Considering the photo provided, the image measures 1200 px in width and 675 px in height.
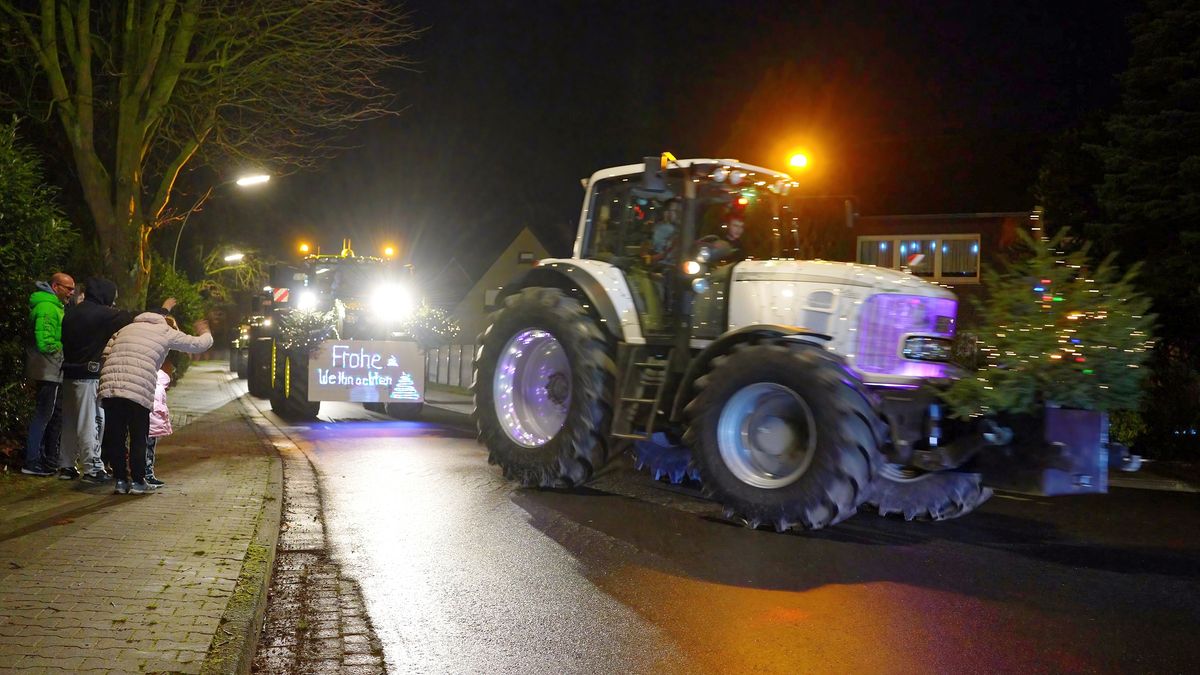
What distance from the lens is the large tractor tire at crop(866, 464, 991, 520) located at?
9117 mm

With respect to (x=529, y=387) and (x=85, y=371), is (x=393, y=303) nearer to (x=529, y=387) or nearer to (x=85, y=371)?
(x=529, y=387)

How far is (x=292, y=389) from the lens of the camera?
18922 mm

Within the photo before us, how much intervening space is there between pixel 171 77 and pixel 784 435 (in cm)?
1330

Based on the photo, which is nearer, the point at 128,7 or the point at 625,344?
the point at 625,344

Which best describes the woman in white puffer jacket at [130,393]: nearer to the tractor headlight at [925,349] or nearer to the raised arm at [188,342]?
the raised arm at [188,342]

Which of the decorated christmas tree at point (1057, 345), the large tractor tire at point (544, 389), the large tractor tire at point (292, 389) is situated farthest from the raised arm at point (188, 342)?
the large tractor tire at point (292, 389)

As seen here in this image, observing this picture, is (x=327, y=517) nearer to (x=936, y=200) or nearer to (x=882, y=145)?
(x=936, y=200)

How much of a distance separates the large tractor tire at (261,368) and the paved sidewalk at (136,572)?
909 cm

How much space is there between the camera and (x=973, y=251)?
118 ft

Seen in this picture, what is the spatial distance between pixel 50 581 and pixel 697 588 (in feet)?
12.8

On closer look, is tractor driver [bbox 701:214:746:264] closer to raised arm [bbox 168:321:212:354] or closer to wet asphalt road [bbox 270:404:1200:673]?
wet asphalt road [bbox 270:404:1200:673]

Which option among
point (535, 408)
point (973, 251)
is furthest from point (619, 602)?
point (973, 251)

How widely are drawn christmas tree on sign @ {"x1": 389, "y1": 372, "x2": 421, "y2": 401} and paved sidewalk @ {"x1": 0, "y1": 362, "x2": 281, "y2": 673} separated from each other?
6.39 meters

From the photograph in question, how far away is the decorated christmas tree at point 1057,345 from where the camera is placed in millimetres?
7707
